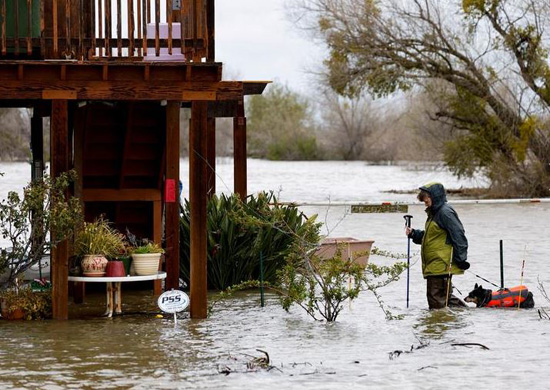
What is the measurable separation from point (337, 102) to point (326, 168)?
15.0 m

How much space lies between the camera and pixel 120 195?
17.5m

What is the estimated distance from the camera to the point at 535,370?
1162 centimetres

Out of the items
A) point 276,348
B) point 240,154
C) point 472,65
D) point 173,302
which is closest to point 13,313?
point 173,302

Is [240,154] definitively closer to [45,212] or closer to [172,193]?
[172,193]

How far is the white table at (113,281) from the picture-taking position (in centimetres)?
1482

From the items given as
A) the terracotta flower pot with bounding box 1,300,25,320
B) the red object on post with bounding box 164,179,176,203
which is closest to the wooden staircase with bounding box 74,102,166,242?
the red object on post with bounding box 164,179,176,203

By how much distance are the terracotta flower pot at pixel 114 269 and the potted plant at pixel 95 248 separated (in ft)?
0.15

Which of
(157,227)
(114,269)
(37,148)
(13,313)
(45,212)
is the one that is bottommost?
(13,313)

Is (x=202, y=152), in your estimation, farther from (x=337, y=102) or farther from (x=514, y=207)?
(x=337, y=102)

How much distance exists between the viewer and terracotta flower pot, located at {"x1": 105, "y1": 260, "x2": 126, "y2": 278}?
1491 cm

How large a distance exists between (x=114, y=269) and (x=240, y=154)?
20.5 feet

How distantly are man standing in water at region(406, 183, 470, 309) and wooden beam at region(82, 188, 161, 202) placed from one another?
3.91 meters

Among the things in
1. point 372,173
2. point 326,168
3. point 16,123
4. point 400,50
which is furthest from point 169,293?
point 16,123

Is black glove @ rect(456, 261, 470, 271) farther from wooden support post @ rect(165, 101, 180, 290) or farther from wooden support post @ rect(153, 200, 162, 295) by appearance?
wooden support post @ rect(153, 200, 162, 295)
